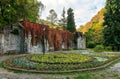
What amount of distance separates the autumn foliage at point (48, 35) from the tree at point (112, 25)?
23.3 feet

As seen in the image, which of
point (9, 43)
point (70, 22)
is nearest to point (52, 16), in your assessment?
point (70, 22)

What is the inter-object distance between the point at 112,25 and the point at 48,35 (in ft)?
35.8

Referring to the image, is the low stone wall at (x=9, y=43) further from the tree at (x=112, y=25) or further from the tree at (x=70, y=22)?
the tree at (x=70, y=22)

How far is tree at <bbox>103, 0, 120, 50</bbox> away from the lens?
108ft

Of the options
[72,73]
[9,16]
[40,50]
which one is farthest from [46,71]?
[40,50]

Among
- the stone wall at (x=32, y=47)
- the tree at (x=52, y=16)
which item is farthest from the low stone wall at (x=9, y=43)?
the tree at (x=52, y=16)

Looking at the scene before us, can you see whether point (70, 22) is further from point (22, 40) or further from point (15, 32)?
point (15, 32)

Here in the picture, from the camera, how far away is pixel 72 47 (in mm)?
39469

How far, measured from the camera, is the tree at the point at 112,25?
1292 inches

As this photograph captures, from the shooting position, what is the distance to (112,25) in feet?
108

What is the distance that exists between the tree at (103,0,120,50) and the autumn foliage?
7.12 metres

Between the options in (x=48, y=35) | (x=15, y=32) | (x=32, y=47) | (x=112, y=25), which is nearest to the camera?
(x=15, y=32)

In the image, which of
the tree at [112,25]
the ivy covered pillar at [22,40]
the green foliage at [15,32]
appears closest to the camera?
the green foliage at [15,32]

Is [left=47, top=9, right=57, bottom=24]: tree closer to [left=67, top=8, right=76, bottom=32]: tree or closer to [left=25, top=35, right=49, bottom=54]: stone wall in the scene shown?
[left=67, top=8, right=76, bottom=32]: tree
